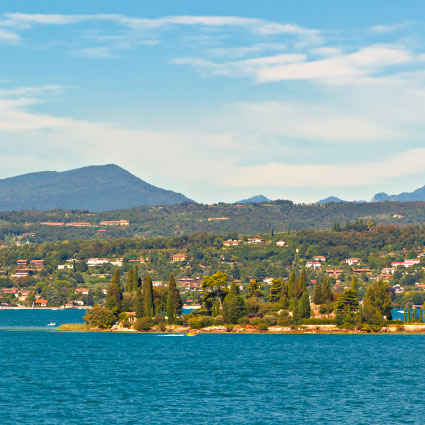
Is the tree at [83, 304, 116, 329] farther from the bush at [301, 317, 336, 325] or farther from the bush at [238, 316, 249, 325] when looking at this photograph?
the bush at [301, 317, 336, 325]

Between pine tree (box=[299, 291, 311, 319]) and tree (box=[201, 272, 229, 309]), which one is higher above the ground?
tree (box=[201, 272, 229, 309])

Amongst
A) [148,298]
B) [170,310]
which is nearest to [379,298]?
[170,310]

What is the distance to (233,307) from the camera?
511 ft

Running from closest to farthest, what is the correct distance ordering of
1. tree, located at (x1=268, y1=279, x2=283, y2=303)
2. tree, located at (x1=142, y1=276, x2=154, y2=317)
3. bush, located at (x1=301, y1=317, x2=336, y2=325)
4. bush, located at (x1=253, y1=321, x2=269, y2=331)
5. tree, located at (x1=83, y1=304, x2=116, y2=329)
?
bush, located at (x1=301, y1=317, x2=336, y2=325), bush, located at (x1=253, y1=321, x2=269, y2=331), tree, located at (x1=142, y1=276, x2=154, y2=317), tree, located at (x1=83, y1=304, x2=116, y2=329), tree, located at (x1=268, y1=279, x2=283, y2=303)

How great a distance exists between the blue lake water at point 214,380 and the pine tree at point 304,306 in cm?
561

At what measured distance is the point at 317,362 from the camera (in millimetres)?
113438

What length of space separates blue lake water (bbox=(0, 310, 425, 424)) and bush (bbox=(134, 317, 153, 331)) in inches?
296

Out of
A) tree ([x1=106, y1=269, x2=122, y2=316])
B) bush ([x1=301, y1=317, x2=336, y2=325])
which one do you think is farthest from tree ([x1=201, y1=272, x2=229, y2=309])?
bush ([x1=301, y1=317, x2=336, y2=325])

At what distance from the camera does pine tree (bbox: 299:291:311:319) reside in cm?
15288

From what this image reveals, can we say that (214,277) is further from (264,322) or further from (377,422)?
(377,422)

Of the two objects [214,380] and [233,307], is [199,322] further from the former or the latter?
[214,380]

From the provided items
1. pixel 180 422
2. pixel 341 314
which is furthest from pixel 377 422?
pixel 341 314

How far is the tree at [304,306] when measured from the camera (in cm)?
15288

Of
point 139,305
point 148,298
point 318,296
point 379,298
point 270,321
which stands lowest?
point 270,321
